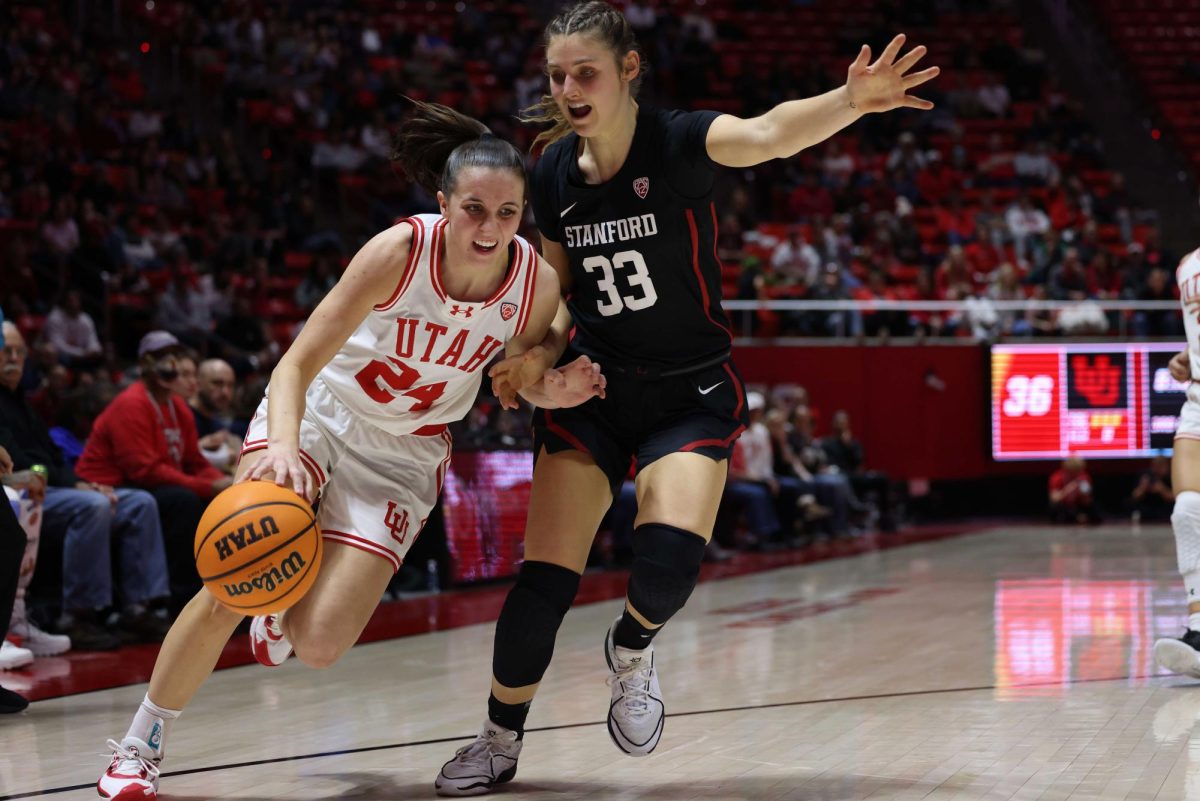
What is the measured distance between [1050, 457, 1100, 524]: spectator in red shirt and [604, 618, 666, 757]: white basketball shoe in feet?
38.4

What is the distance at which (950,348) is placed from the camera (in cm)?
1491

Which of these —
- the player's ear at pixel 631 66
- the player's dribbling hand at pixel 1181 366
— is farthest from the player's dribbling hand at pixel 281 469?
the player's dribbling hand at pixel 1181 366

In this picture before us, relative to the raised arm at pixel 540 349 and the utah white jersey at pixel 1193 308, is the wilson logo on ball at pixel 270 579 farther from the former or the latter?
the utah white jersey at pixel 1193 308

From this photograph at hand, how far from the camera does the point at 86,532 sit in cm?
625

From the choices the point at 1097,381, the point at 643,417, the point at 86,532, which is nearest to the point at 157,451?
the point at 86,532

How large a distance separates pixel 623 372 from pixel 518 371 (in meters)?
0.29

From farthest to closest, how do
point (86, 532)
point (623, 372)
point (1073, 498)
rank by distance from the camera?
point (1073, 498) < point (86, 532) < point (623, 372)

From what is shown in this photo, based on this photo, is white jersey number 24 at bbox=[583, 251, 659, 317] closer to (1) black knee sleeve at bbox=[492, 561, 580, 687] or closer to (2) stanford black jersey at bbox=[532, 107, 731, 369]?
(2) stanford black jersey at bbox=[532, 107, 731, 369]

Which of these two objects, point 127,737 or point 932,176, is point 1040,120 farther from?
point 127,737

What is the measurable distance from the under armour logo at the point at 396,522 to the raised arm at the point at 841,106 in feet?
4.12

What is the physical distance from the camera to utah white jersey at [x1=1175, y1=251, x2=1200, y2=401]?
533cm

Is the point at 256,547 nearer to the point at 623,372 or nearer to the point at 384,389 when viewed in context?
the point at 384,389

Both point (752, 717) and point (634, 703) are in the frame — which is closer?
point (634, 703)

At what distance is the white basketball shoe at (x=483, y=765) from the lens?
3553 mm
